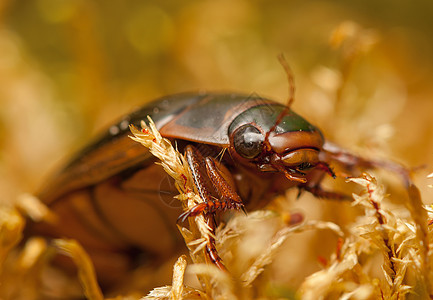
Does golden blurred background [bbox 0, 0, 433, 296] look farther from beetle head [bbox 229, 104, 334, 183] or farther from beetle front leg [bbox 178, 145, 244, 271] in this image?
beetle front leg [bbox 178, 145, 244, 271]

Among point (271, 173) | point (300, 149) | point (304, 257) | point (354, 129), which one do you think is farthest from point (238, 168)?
point (354, 129)

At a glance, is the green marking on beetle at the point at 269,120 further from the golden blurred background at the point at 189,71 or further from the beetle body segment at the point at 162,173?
the golden blurred background at the point at 189,71

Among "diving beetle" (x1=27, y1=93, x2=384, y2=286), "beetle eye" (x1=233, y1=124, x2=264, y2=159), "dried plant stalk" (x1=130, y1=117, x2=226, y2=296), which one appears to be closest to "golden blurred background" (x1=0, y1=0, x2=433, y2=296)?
"diving beetle" (x1=27, y1=93, x2=384, y2=286)

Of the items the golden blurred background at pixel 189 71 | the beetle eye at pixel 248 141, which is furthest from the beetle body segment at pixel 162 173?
the golden blurred background at pixel 189 71

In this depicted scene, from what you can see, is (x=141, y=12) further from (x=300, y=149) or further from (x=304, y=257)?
(x=300, y=149)

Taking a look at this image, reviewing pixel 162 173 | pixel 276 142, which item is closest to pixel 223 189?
pixel 276 142

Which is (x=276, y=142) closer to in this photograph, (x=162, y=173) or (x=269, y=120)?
(x=269, y=120)
